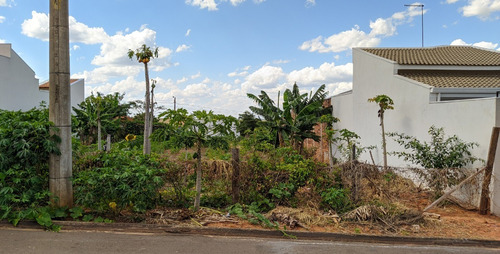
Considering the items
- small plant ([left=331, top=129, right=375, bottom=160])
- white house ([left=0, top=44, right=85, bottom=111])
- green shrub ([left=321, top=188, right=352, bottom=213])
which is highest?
white house ([left=0, top=44, right=85, bottom=111])

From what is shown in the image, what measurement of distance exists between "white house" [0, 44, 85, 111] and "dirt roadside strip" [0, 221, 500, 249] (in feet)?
71.8

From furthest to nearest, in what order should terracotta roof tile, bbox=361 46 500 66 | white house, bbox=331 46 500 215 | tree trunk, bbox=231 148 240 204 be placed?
terracotta roof tile, bbox=361 46 500 66, white house, bbox=331 46 500 215, tree trunk, bbox=231 148 240 204

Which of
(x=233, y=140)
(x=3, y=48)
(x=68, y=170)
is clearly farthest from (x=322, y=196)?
(x=3, y=48)

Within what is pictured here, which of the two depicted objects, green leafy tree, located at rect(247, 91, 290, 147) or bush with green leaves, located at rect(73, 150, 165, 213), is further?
green leafy tree, located at rect(247, 91, 290, 147)

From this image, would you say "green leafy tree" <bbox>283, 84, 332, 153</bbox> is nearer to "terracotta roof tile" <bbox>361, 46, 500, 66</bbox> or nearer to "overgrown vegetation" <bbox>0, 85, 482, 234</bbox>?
"terracotta roof tile" <bbox>361, 46, 500, 66</bbox>

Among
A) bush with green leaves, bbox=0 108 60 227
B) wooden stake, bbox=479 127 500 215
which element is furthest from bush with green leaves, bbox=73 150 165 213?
wooden stake, bbox=479 127 500 215

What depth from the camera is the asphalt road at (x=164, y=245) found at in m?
5.09

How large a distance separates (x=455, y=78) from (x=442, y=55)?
4313mm

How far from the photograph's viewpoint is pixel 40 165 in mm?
6551

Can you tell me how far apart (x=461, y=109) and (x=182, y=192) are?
821 centimetres

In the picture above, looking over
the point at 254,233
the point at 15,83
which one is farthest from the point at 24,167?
the point at 15,83

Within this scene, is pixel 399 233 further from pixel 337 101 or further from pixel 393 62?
pixel 337 101

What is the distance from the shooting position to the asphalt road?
5086 millimetres

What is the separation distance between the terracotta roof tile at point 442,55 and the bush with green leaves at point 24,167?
14.3 m
